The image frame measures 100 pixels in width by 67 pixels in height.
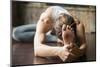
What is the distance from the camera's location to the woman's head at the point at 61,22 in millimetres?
2207

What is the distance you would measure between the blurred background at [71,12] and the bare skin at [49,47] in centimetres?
9

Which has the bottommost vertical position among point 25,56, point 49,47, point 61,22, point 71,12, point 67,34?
point 25,56

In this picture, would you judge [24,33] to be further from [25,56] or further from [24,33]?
[25,56]

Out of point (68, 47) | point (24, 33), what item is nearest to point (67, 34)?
point (68, 47)

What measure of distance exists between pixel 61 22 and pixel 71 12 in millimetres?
206

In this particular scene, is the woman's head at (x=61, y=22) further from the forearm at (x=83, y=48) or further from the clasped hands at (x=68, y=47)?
the forearm at (x=83, y=48)

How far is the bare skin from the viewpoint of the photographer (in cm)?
214

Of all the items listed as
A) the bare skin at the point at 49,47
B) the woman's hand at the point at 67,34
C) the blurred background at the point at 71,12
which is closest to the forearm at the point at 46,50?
the bare skin at the point at 49,47

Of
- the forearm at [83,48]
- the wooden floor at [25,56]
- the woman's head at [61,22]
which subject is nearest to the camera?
the wooden floor at [25,56]

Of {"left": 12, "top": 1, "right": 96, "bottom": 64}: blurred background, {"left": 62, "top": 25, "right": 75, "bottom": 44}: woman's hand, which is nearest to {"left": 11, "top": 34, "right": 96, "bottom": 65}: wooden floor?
{"left": 12, "top": 1, "right": 96, "bottom": 64}: blurred background

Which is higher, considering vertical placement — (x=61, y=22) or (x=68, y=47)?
(x=61, y=22)

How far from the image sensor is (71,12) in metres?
2.28

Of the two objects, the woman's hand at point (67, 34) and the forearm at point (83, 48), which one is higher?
the woman's hand at point (67, 34)

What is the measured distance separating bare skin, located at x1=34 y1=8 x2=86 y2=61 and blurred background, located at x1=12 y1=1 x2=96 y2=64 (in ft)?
0.29
